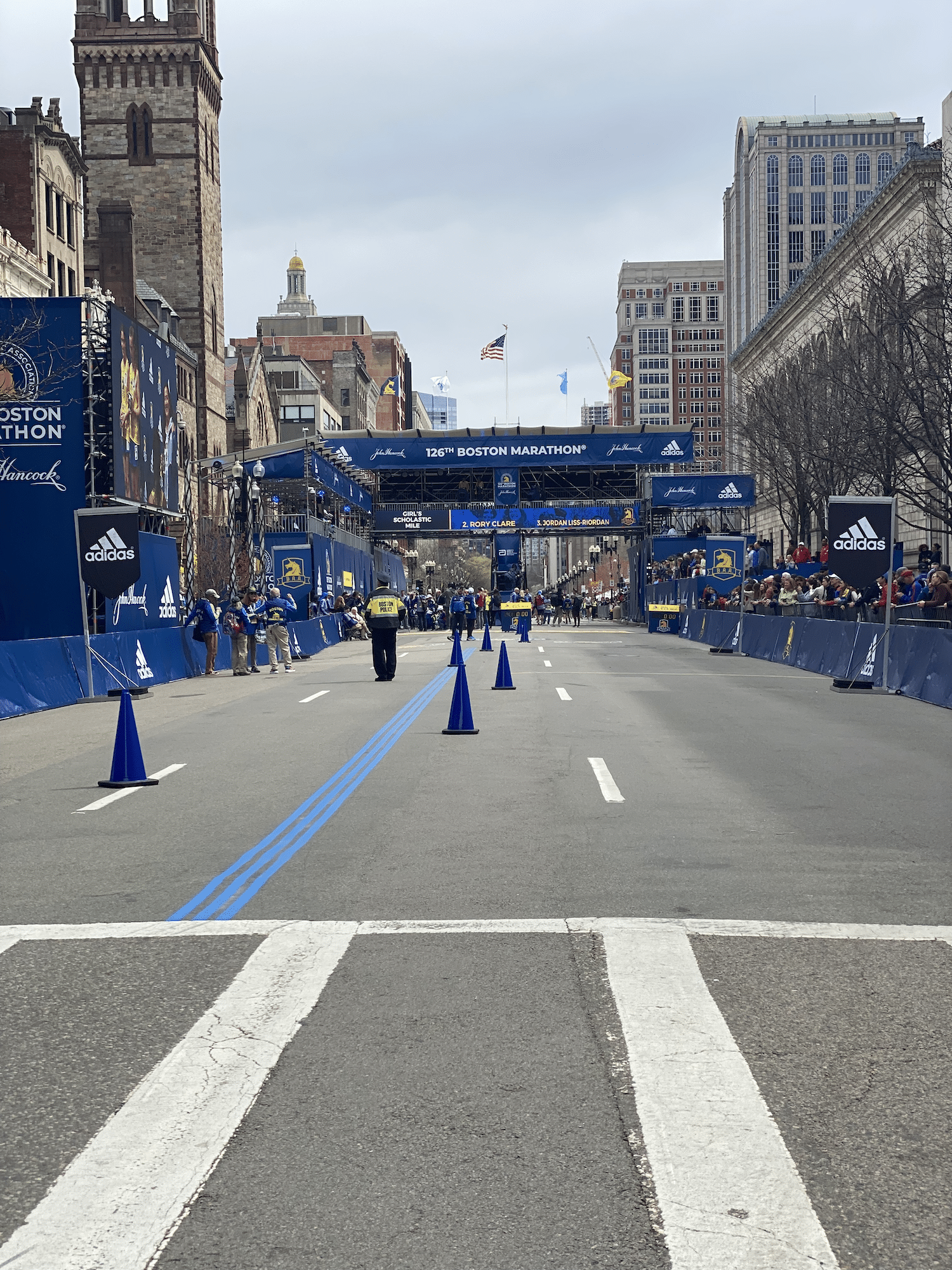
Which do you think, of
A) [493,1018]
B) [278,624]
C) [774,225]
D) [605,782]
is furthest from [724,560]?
[774,225]

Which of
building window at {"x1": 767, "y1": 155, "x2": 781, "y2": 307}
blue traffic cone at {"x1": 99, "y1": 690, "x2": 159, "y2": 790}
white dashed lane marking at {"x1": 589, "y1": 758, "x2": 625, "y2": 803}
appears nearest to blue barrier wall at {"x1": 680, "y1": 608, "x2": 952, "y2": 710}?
white dashed lane marking at {"x1": 589, "y1": 758, "x2": 625, "y2": 803}

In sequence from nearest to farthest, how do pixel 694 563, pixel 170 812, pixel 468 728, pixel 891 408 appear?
pixel 170 812 < pixel 468 728 < pixel 891 408 < pixel 694 563

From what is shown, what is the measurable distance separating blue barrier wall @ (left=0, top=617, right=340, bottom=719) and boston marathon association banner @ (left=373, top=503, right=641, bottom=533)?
1514 inches

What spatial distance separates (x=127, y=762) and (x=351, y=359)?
126 m

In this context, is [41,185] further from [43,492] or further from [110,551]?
[110,551]

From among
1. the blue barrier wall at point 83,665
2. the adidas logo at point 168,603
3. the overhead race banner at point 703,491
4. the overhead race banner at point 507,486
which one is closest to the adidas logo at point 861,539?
the blue barrier wall at point 83,665

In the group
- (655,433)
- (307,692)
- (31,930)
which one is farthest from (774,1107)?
(655,433)

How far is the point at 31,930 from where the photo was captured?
6.47 m

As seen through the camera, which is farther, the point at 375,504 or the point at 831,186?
the point at 831,186

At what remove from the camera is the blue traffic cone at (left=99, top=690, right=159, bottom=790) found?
11.5 metres

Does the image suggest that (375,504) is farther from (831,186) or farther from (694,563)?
(831,186)

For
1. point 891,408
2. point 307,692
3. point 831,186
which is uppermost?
point 831,186

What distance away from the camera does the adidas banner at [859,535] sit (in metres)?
22.4

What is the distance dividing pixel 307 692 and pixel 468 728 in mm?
8117
